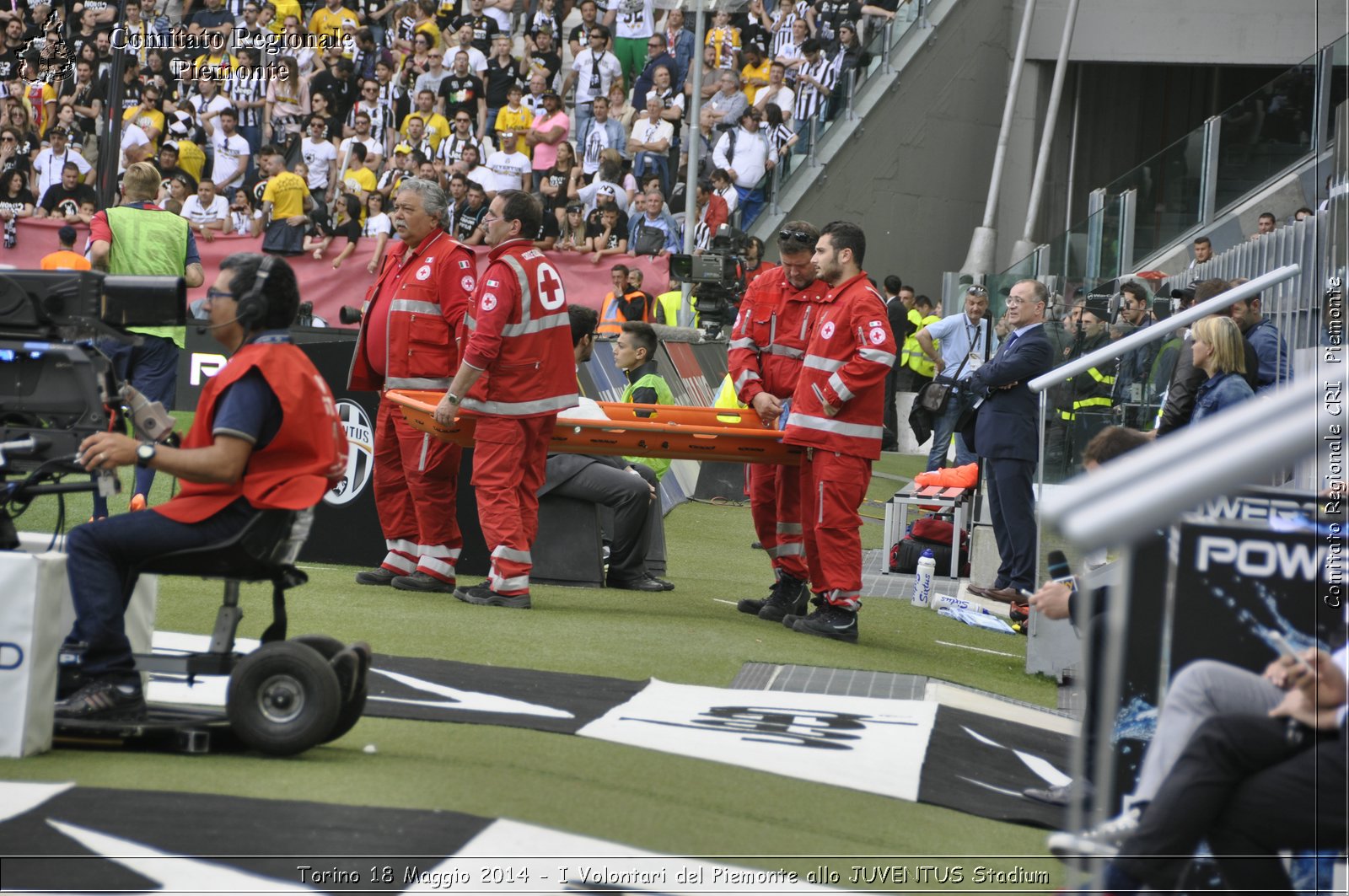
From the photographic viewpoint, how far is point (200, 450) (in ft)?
16.1

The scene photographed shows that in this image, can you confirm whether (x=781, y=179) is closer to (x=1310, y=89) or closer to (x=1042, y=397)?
(x=1310, y=89)

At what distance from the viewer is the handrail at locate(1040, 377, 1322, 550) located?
8.24 feet

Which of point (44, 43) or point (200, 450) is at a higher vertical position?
point (44, 43)

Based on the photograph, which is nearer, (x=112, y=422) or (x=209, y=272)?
(x=112, y=422)

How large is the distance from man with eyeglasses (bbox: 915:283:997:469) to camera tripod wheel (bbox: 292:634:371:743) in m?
9.40

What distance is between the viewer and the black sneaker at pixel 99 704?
16.0 ft

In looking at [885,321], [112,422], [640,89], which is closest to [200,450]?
[112,422]

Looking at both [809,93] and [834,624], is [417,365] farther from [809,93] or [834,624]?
[809,93]

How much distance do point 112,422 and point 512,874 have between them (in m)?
2.27

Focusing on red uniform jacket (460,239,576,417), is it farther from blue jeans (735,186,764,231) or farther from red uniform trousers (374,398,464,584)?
blue jeans (735,186,764,231)

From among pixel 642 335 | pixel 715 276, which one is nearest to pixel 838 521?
pixel 642 335

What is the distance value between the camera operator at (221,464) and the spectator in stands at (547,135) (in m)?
15.4

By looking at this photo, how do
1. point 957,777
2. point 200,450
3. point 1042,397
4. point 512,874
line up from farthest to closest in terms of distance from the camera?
1. point 1042,397
2. point 957,777
3. point 200,450
4. point 512,874

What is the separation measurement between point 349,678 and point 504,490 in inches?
129
